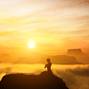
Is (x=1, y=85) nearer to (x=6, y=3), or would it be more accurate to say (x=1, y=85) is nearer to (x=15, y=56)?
(x=15, y=56)

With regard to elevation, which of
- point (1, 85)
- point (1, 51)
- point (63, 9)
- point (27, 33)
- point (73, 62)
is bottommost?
point (1, 85)

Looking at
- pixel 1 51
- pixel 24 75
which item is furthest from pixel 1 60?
pixel 24 75

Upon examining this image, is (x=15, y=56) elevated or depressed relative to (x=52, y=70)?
elevated

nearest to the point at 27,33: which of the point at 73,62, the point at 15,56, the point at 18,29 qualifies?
the point at 18,29

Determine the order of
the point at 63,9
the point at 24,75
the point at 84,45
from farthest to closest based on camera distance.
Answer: the point at 24,75, the point at 84,45, the point at 63,9

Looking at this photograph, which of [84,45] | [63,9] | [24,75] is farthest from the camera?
[24,75]

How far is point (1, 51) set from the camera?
62.4 inches

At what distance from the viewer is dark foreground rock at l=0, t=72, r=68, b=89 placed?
4.92 ft

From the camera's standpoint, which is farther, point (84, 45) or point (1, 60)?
point (1, 60)

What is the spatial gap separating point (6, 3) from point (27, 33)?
23cm

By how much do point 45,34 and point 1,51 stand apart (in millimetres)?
332

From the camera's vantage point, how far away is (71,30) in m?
1.40

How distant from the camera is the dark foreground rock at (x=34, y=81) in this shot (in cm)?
150

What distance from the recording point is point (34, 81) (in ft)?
5.01
